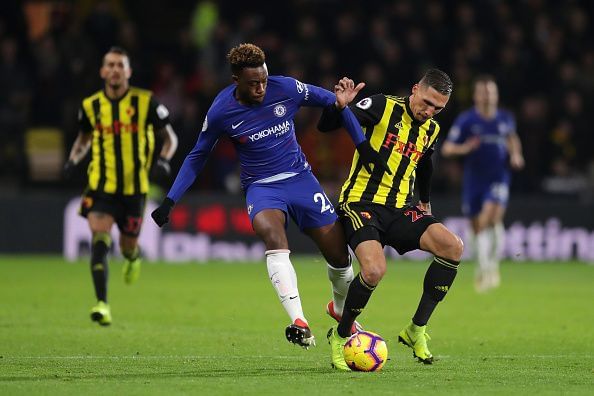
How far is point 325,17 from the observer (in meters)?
20.7

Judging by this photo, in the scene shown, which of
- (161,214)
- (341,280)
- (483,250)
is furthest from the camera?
(483,250)

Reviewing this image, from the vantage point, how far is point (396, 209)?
8586 mm

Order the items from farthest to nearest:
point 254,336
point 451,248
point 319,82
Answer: point 319,82 → point 254,336 → point 451,248

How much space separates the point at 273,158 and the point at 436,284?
1.39 m

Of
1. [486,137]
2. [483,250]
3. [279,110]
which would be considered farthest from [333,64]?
[279,110]

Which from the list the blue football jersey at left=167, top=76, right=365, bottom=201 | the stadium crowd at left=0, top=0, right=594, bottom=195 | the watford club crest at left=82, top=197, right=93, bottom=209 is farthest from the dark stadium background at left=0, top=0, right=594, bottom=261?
the blue football jersey at left=167, top=76, right=365, bottom=201

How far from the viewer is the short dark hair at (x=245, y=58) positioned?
26.9 ft

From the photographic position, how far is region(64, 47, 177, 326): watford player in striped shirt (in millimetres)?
11305

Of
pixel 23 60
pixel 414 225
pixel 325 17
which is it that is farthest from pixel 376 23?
pixel 414 225

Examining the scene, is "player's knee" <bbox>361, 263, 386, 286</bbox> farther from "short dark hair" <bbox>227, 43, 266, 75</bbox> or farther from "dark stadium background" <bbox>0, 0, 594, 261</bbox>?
"dark stadium background" <bbox>0, 0, 594, 261</bbox>

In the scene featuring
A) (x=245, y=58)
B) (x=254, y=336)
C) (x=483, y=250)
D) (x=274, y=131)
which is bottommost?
(x=483, y=250)

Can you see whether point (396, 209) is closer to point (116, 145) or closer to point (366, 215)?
point (366, 215)

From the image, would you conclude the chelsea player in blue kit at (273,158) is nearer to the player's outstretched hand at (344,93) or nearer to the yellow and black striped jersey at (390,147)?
the player's outstretched hand at (344,93)

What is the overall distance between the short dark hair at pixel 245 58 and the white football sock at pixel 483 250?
7.31 metres
